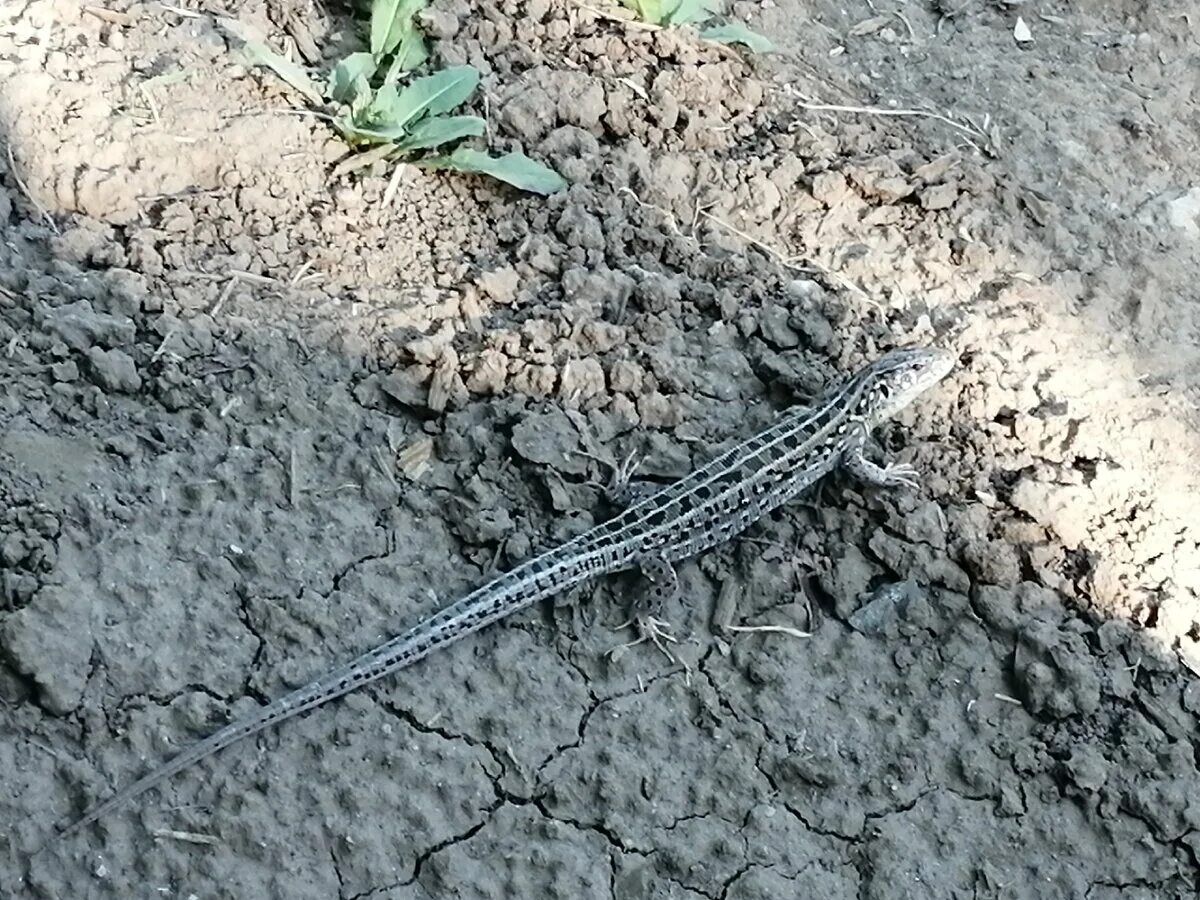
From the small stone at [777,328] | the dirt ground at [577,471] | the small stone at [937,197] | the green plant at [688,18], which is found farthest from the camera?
the green plant at [688,18]

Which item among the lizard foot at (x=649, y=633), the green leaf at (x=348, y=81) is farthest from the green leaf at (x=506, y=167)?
the lizard foot at (x=649, y=633)

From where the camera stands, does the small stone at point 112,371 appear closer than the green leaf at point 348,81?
Yes

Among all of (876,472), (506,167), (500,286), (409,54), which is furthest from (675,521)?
(409,54)

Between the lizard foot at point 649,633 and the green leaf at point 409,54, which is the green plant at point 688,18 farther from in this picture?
the lizard foot at point 649,633

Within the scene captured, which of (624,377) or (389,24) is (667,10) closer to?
(389,24)

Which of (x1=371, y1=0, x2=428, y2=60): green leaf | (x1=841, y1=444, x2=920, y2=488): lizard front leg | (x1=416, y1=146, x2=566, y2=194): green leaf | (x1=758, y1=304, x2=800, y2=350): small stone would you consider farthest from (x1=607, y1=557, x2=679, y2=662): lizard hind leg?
(x1=371, y1=0, x2=428, y2=60): green leaf
